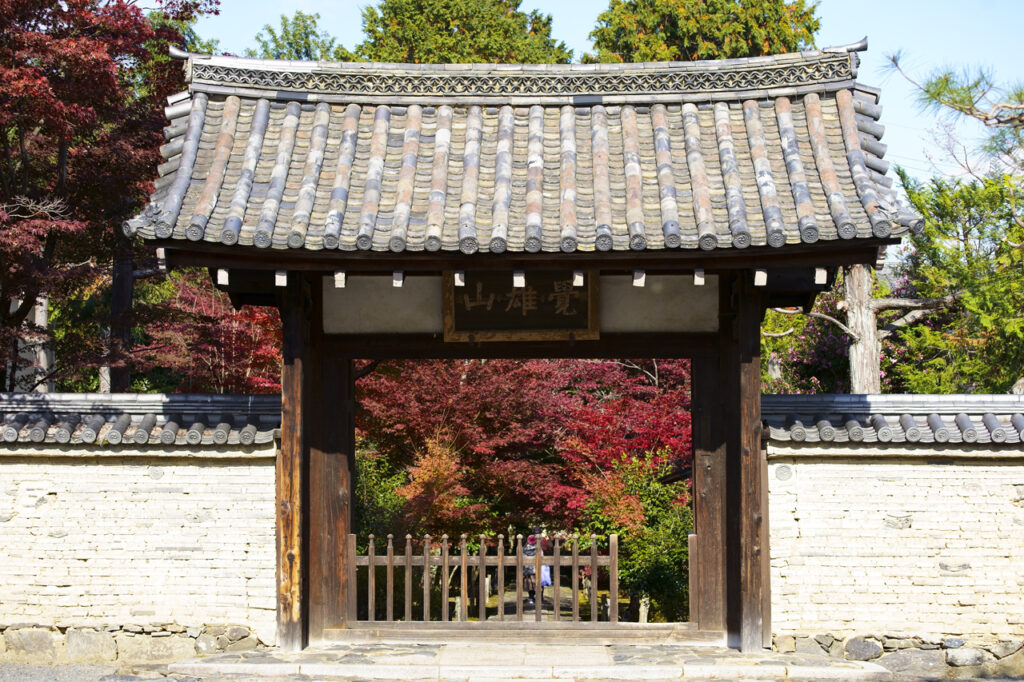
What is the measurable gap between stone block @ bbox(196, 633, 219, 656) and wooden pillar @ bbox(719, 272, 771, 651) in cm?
497

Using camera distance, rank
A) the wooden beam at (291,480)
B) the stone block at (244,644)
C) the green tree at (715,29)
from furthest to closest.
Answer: the green tree at (715,29)
the stone block at (244,644)
the wooden beam at (291,480)

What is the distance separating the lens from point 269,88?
10.0m

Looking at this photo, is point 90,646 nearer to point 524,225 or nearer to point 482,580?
point 482,580

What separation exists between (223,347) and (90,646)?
23.4ft

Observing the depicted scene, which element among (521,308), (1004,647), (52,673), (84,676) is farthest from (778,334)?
(52,673)

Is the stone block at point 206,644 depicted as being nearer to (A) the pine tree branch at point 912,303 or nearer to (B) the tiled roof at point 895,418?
(B) the tiled roof at point 895,418

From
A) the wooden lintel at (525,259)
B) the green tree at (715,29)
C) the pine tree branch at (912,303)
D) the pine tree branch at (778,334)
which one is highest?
the green tree at (715,29)

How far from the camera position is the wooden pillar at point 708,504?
9.73 metres

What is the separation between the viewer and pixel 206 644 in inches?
374

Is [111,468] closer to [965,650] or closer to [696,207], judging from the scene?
[696,207]

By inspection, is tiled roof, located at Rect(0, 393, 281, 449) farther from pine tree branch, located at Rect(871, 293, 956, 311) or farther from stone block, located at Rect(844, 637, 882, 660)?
pine tree branch, located at Rect(871, 293, 956, 311)

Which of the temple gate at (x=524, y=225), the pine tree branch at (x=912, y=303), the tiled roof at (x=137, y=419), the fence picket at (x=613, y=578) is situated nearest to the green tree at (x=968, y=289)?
the pine tree branch at (x=912, y=303)

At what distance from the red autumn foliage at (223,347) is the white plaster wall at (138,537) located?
548 cm

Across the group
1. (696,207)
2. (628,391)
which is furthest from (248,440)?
(628,391)
